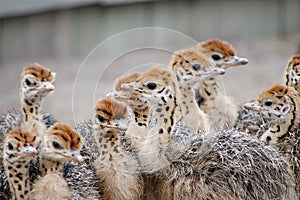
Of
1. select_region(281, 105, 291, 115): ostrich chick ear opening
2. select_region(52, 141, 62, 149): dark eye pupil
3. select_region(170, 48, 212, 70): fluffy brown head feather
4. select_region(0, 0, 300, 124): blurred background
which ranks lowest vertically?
select_region(52, 141, 62, 149): dark eye pupil

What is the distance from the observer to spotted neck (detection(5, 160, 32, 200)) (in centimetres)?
402

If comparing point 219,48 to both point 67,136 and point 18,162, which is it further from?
point 18,162

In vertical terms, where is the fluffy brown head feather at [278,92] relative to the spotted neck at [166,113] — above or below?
above

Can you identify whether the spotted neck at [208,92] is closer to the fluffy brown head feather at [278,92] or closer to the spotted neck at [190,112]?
the spotted neck at [190,112]

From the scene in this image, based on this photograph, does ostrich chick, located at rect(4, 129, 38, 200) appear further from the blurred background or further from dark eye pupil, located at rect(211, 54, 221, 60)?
the blurred background

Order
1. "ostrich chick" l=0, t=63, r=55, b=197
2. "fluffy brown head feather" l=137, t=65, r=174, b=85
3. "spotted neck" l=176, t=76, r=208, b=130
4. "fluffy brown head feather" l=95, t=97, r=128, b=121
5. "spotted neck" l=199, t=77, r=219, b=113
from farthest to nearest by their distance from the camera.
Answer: "spotted neck" l=199, t=77, r=219, b=113 → "spotted neck" l=176, t=76, r=208, b=130 → "ostrich chick" l=0, t=63, r=55, b=197 → "fluffy brown head feather" l=137, t=65, r=174, b=85 → "fluffy brown head feather" l=95, t=97, r=128, b=121

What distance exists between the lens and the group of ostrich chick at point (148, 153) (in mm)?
4027

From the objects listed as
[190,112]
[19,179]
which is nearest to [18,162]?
[19,179]

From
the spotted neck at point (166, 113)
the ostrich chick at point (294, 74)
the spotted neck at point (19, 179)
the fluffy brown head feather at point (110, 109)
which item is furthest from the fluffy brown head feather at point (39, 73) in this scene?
the ostrich chick at point (294, 74)

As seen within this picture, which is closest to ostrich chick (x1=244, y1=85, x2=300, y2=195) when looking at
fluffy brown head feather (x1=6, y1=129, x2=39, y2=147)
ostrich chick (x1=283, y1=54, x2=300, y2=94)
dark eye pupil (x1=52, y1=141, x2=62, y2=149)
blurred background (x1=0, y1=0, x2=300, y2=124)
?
ostrich chick (x1=283, y1=54, x2=300, y2=94)

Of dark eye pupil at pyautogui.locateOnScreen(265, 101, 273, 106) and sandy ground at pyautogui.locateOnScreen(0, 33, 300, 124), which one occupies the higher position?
sandy ground at pyautogui.locateOnScreen(0, 33, 300, 124)

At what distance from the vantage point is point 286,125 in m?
4.71

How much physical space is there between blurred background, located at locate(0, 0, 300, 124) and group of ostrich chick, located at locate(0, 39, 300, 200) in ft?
10.9

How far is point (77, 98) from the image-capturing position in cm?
809
